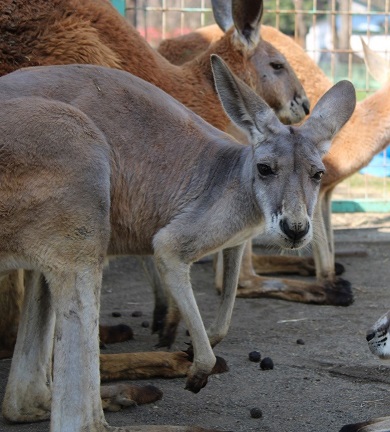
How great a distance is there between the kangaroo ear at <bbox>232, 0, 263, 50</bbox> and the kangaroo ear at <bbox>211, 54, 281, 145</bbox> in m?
1.81

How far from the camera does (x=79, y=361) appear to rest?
319 centimetres

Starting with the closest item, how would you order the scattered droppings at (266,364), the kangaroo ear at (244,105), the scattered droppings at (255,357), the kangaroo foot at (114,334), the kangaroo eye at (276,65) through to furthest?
the kangaroo ear at (244,105), the scattered droppings at (266,364), the scattered droppings at (255,357), the kangaroo foot at (114,334), the kangaroo eye at (276,65)

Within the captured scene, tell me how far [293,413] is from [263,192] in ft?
2.92

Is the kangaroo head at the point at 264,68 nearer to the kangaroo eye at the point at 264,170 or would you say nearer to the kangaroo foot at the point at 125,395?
the kangaroo eye at the point at 264,170

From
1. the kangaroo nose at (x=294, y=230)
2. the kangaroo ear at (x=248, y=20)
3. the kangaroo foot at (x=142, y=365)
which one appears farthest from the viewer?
the kangaroo ear at (x=248, y=20)

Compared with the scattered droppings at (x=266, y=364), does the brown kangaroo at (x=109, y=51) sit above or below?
above

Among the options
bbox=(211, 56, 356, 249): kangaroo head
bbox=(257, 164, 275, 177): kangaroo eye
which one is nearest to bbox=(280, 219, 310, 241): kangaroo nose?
bbox=(211, 56, 356, 249): kangaroo head

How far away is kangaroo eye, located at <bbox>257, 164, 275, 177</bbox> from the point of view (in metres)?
3.65

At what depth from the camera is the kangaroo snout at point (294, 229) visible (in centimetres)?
347

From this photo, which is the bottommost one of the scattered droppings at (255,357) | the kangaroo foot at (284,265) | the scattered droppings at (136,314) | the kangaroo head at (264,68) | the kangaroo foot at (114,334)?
the kangaroo foot at (284,265)

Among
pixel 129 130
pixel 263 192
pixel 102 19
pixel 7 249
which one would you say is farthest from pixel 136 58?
pixel 7 249

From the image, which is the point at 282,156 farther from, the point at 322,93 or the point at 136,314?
the point at 322,93

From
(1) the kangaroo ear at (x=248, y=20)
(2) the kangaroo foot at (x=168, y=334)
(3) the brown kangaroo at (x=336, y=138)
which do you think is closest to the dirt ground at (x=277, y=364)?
(2) the kangaroo foot at (x=168, y=334)

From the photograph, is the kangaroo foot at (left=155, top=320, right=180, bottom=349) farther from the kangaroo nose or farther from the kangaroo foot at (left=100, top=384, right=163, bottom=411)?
the kangaroo nose
